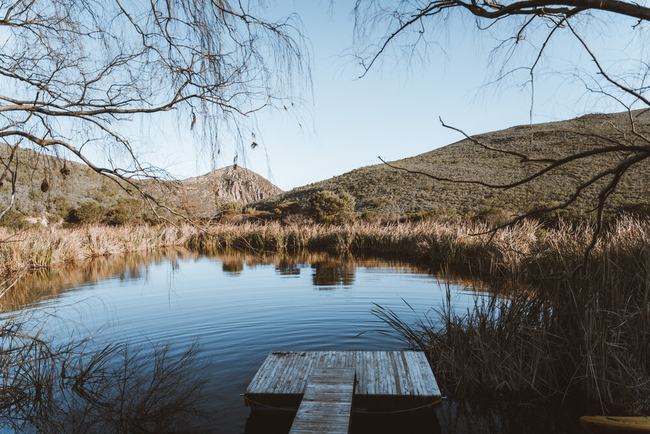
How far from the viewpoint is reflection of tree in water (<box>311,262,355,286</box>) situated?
10055 mm

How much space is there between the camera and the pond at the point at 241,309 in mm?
4023

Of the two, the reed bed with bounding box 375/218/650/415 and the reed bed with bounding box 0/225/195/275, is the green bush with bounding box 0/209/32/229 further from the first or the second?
the reed bed with bounding box 375/218/650/415

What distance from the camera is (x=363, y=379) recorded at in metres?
3.34

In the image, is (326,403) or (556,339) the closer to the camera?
(326,403)

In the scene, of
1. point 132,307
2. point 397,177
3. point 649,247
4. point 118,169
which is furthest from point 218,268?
point 397,177

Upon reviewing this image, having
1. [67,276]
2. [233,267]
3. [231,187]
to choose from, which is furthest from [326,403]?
[233,267]

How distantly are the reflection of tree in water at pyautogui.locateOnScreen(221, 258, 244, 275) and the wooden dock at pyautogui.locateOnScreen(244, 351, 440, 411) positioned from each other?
9.02 m

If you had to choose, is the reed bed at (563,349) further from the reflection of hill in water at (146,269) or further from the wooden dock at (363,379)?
the reflection of hill in water at (146,269)

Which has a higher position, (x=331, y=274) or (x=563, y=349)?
(x=331, y=274)

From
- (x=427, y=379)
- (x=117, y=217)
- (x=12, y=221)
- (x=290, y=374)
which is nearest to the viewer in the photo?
(x=427, y=379)

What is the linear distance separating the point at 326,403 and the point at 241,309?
16.4 feet

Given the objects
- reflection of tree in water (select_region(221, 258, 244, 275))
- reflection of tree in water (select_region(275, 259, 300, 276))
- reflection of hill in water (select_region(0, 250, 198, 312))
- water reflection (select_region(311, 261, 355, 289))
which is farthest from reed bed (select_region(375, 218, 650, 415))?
reflection of tree in water (select_region(221, 258, 244, 275))

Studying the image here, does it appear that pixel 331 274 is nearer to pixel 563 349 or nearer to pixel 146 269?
pixel 146 269

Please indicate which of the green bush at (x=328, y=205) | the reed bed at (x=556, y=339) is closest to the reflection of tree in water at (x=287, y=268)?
the reed bed at (x=556, y=339)
